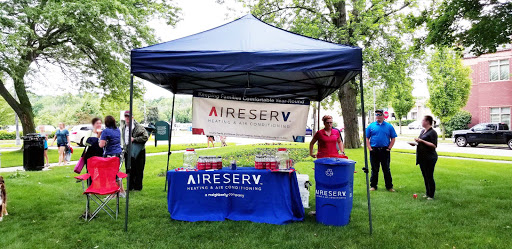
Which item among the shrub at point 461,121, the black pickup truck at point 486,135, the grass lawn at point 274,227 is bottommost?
the grass lawn at point 274,227

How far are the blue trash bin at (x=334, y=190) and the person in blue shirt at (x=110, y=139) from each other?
3.80m

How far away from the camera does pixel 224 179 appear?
4.96 meters

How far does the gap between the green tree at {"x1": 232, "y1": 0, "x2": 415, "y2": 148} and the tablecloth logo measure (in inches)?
416

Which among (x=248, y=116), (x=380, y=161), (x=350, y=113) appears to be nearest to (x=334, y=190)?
(x=248, y=116)

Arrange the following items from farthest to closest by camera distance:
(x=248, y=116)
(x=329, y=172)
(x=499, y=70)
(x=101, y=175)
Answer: (x=499, y=70) → (x=248, y=116) → (x=101, y=175) → (x=329, y=172)

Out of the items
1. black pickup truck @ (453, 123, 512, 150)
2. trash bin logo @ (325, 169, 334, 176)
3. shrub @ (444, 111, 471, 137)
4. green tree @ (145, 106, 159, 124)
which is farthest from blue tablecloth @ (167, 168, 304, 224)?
green tree @ (145, 106, 159, 124)

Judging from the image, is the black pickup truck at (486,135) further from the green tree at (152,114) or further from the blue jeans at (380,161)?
the green tree at (152,114)

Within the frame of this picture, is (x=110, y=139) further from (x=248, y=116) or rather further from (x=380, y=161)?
(x=380, y=161)

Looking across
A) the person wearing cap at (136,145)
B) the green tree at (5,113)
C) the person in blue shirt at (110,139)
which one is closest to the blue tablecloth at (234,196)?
the person in blue shirt at (110,139)

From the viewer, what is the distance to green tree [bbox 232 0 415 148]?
46.8ft

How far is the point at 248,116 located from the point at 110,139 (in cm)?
261

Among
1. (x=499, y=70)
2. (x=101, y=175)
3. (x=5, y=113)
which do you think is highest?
(x=499, y=70)

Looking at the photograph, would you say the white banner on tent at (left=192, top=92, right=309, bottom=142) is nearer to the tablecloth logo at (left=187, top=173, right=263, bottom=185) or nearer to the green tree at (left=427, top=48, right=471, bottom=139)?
the tablecloth logo at (left=187, top=173, right=263, bottom=185)

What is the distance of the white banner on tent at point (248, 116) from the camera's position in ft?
19.3
